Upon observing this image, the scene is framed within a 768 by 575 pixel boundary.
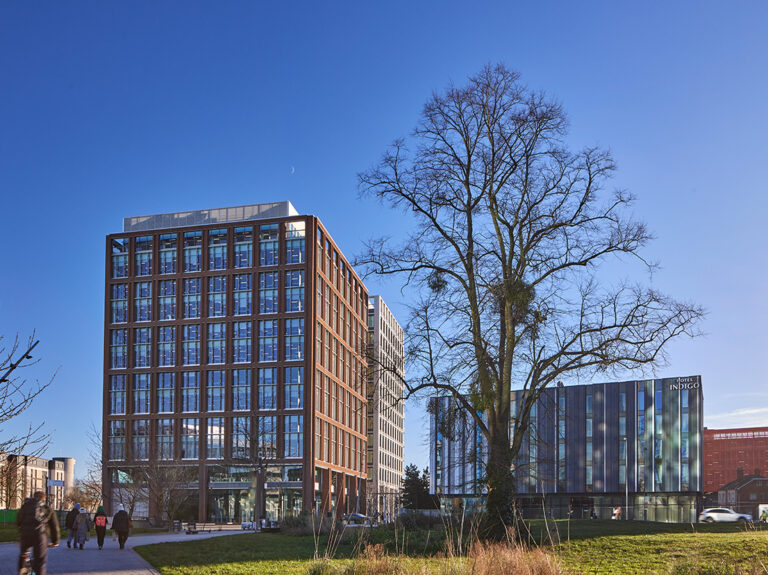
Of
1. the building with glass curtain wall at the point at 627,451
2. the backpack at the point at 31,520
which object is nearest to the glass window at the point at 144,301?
the building with glass curtain wall at the point at 627,451

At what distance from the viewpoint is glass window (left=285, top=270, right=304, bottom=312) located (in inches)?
3529

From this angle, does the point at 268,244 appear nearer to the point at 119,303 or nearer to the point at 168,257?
the point at 168,257

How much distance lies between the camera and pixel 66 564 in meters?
20.9

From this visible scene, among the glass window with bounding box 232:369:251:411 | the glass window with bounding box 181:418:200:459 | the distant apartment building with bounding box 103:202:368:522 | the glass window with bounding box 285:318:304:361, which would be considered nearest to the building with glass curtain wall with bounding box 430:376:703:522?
the distant apartment building with bounding box 103:202:368:522

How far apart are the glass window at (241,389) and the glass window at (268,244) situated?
39.8 feet

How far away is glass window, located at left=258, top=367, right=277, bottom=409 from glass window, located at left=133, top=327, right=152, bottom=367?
525 inches

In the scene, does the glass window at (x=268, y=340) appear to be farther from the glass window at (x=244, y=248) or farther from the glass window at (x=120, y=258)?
the glass window at (x=120, y=258)

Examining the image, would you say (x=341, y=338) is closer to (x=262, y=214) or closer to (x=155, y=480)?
(x=262, y=214)

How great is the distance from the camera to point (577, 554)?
18250 millimetres

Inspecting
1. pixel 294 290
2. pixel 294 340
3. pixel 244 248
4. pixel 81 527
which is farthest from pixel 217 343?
pixel 81 527

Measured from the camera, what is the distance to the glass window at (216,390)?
89812 millimetres

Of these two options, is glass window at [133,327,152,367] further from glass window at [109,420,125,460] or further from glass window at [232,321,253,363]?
glass window at [232,321,253,363]

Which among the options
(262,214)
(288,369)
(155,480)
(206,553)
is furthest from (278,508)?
(206,553)

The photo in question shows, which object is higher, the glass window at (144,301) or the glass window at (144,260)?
the glass window at (144,260)
